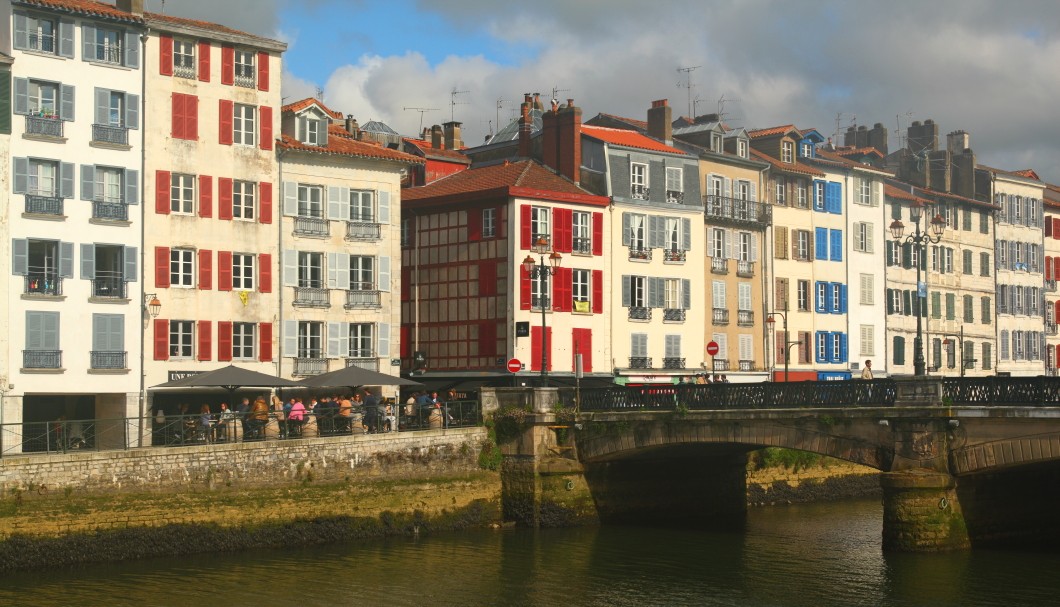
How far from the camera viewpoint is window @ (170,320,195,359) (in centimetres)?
5538

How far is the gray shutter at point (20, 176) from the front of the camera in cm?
5134

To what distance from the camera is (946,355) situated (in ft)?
287

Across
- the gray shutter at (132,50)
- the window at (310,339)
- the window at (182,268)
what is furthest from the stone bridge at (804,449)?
the gray shutter at (132,50)

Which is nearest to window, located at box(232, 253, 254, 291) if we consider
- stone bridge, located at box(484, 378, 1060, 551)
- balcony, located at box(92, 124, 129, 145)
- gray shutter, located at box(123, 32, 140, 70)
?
balcony, located at box(92, 124, 129, 145)

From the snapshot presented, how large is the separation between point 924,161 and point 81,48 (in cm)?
5407

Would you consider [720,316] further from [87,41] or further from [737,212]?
[87,41]

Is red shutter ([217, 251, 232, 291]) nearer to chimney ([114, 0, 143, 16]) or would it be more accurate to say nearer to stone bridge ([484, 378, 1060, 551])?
chimney ([114, 0, 143, 16])

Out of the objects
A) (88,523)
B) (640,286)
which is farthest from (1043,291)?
(88,523)

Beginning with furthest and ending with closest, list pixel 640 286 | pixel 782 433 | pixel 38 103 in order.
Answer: pixel 640 286
pixel 38 103
pixel 782 433

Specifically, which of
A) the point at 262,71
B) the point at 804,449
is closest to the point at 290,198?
the point at 262,71

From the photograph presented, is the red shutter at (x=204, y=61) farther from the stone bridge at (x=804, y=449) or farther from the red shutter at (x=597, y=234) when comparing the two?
the red shutter at (x=597, y=234)

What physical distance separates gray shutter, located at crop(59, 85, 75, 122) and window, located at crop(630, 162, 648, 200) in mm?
26275

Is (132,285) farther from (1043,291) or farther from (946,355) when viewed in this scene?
(1043,291)

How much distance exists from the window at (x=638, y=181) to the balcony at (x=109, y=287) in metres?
24.8
